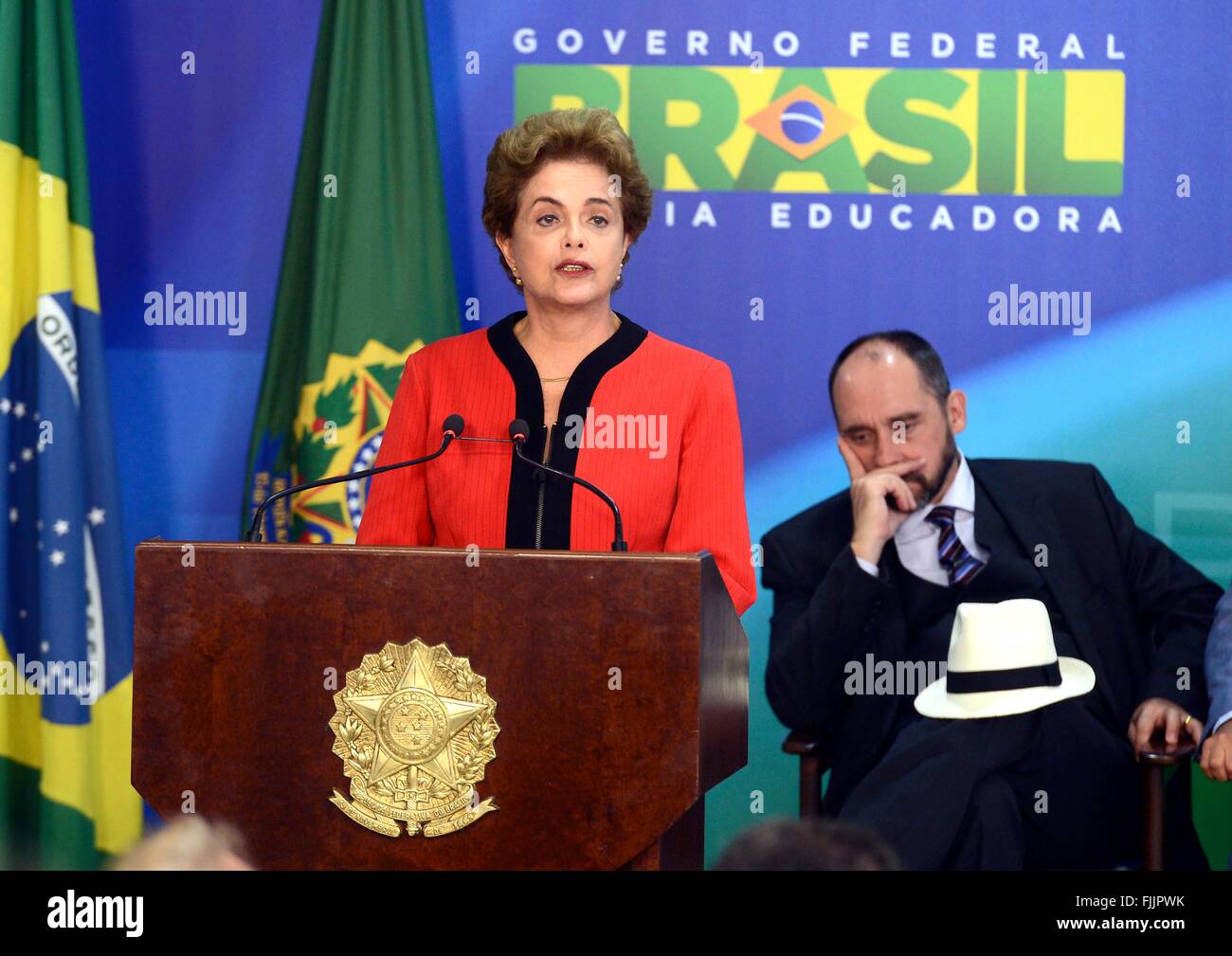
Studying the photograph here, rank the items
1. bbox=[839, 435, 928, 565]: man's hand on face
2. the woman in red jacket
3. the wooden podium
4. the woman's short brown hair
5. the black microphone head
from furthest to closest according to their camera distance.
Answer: bbox=[839, 435, 928, 565]: man's hand on face
the woman's short brown hair
the woman in red jacket
the black microphone head
the wooden podium

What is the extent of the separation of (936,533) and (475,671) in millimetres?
2363

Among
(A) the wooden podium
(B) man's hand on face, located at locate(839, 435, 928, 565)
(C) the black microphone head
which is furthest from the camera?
(B) man's hand on face, located at locate(839, 435, 928, 565)

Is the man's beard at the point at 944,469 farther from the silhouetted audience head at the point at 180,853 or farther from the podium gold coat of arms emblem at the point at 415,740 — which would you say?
the silhouetted audience head at the point at 180,853

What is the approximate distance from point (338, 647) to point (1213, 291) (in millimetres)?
2978

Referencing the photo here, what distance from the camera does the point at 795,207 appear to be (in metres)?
3.88

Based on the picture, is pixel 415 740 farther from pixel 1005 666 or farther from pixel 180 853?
pixel 1005 666

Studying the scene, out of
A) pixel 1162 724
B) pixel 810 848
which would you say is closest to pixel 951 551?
pixel 1162 724

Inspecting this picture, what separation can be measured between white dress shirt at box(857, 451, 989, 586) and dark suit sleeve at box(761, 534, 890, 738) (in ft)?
0.43

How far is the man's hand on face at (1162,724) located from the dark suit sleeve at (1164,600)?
0.06 m

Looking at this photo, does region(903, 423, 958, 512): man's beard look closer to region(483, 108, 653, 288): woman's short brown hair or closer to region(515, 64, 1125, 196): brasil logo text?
region(515, 64, 1125, 196): brasil logo text

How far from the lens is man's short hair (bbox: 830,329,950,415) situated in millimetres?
3869

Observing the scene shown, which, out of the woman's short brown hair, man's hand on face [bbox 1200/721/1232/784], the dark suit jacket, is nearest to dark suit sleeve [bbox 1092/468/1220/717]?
the dark suit jacket
